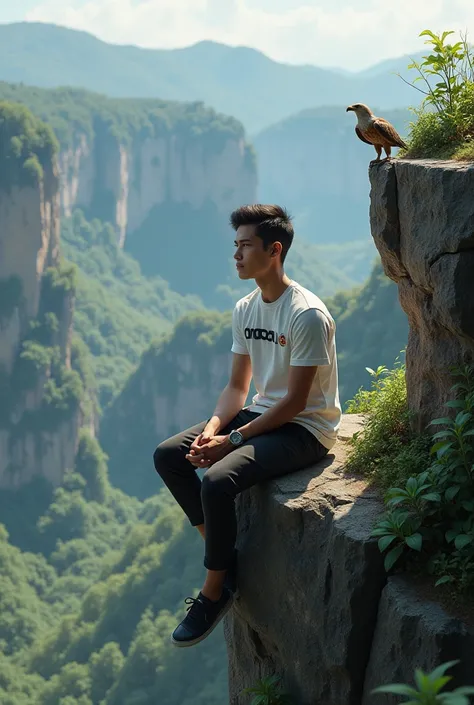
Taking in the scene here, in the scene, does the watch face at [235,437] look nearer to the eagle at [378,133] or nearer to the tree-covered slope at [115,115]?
the eagle at [378,133]

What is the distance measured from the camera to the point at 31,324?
60625mm

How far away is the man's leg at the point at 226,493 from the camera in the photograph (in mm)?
4586

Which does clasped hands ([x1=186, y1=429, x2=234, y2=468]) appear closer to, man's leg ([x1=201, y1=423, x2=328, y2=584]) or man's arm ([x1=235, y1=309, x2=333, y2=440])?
man's leg ([x1=201, y1=423, x2=328, y2=584])

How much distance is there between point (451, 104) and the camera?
16.2 ft

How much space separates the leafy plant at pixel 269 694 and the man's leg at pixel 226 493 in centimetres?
35

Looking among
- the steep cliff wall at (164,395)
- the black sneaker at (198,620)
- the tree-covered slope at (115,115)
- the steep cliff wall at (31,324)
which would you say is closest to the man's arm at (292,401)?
the black sneaker at (198,620)

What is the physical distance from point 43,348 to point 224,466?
185 feet

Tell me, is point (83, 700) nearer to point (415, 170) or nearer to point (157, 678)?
point (157, 678)

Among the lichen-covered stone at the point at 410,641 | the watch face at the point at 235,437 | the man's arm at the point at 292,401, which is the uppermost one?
the man's arm at the point at 292,401

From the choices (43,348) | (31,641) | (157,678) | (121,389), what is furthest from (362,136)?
(121,389)

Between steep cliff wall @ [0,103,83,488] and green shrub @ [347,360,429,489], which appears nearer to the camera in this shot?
green shrub @ [347,360,429,489]

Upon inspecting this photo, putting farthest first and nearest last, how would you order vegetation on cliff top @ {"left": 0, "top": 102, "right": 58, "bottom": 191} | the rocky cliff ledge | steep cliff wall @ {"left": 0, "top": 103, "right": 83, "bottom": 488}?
1. vegetation on cliff top @ {"left": 0, "top": 102, "right": 58, "bottom": 191}
2. steep cliff wall @ {"left": 0, "top": 103, "right": 83, "bottom": 488}
3. the rocky cliff ledge

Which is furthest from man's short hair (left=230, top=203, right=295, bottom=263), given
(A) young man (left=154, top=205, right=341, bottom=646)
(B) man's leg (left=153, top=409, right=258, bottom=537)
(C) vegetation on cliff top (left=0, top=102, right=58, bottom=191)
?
(C) vegetation on cliff top (left=0, top=102, right=58, bottom=191)

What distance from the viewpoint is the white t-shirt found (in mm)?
4812
